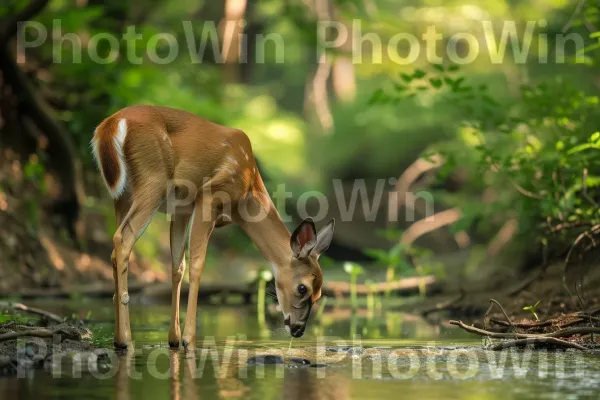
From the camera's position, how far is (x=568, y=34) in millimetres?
15492

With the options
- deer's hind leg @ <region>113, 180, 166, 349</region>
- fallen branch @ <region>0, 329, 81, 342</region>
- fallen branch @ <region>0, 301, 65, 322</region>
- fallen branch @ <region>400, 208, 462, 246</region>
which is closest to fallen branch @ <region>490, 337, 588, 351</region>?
deer's hind leg @ <region>113, 180, 166, 349</region>

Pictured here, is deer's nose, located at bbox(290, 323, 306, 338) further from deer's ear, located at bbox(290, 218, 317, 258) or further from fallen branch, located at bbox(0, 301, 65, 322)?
fallen branch, located at bbox(0, 301, 65, 322)

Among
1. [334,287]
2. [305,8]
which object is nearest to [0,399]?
[334,287]

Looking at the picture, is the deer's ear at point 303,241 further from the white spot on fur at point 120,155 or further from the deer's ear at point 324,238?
the white spot on fur at point 120,155

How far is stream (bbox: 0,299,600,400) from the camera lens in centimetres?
620

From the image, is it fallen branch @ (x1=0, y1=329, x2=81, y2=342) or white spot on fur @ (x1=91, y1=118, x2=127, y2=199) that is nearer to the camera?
fallen branch @ (x1=0, y1=329, x2=81, y2=342)

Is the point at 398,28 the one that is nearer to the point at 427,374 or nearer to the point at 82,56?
the point at 82,56

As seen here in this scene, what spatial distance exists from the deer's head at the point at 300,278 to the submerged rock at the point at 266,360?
1.56 metres

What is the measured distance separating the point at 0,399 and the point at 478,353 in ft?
12.9

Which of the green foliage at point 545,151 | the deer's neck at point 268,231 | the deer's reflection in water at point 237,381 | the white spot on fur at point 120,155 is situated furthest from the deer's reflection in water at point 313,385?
the green foliage at point 545,151

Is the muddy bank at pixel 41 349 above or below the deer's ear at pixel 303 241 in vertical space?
below

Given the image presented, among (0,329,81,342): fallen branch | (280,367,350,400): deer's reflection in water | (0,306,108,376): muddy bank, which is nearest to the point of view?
(280,367,350,400): deer's reflection in water

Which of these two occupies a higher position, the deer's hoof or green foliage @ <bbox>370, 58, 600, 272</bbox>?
green foliage @ <bbox>370, 58, 600, 272</bbox>

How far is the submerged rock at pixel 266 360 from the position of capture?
25.3 feet
